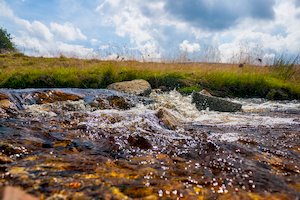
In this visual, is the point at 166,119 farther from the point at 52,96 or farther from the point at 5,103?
the point at 52,96

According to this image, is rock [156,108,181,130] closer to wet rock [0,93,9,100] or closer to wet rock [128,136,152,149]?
wet rock [128,136,152,149]

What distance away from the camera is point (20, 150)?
346 cm

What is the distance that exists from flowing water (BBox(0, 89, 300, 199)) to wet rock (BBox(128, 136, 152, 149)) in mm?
13

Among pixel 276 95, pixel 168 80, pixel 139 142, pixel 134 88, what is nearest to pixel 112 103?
pixel 134 88

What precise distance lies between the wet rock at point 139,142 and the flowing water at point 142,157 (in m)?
0.01

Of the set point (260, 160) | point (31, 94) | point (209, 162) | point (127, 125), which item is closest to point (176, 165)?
point (209, 162)

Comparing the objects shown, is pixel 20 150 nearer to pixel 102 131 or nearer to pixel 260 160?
pixel 102 131

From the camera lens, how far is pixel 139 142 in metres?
4.26

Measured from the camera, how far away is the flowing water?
8.57ft

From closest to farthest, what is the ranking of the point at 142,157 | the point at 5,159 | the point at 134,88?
the point at 5,159 < the point at 142,157 < the point at 134,88

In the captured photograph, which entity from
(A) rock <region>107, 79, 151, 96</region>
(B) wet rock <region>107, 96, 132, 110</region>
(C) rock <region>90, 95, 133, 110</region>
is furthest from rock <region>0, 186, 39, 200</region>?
(A) rock <region>107, 79, 151, 96</region>

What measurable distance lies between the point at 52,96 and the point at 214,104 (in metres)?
4.50

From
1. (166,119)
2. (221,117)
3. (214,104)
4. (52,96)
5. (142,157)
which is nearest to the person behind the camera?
(142,157)

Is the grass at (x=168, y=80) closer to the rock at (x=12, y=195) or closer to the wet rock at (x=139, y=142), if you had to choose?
the wet rock at (x=139, y=142)
